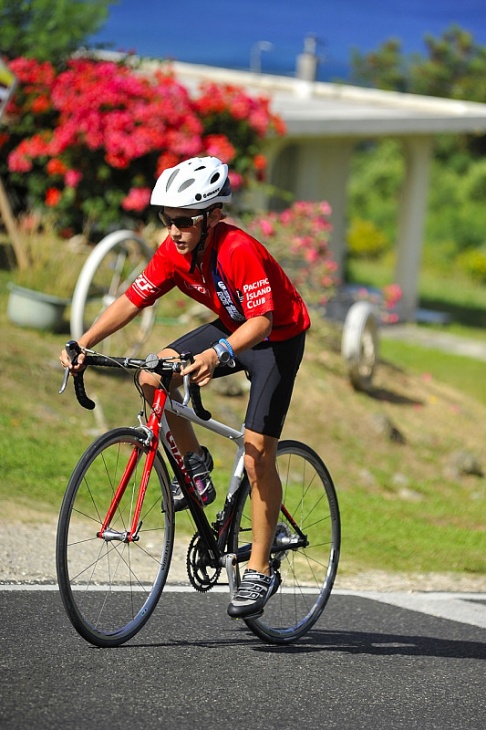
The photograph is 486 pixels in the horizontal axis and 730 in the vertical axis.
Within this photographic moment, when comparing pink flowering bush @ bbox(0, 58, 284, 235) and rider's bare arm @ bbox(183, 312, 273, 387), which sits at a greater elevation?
pink flowering bush @ bbox(0, 58, 284, 235)

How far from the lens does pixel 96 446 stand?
4504 millimetres

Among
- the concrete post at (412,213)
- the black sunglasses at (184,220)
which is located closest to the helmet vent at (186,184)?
the black sunglasses at (184,220)

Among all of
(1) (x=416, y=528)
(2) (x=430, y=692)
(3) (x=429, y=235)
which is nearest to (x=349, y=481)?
(1) (x=416, y=528)

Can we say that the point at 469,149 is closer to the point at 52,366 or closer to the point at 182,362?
Answer: the point at 52,366

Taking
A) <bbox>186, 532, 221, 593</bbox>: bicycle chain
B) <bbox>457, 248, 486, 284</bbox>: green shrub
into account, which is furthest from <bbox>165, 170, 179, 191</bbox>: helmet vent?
<bbox>457, 248, 486, 284</bbox>: green shrub

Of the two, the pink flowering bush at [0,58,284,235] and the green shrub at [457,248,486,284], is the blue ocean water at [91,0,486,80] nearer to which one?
the green shrub at [457,248,486,284]

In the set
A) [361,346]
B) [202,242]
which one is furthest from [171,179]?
[361,346]

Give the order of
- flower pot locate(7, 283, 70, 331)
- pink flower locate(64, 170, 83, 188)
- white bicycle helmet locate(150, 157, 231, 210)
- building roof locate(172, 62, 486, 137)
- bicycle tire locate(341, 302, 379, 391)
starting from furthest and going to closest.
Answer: building roof locate(172, 62, 486, 137) < pink flower locate(64, 170, 83, 188) < bicycle tire locate(341, 302, 379, 391) < flower pot locate(7, 283, 70, 331) < white bicycle helmet locate(150, 157, 231, 210)

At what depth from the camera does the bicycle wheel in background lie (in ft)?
32.9

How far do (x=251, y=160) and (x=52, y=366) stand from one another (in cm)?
543

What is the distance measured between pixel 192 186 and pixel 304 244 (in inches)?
336

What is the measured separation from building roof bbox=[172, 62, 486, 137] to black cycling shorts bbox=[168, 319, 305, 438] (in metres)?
12.9

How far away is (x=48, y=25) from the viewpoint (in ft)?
52.9

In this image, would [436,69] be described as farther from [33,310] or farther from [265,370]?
[265,370]
